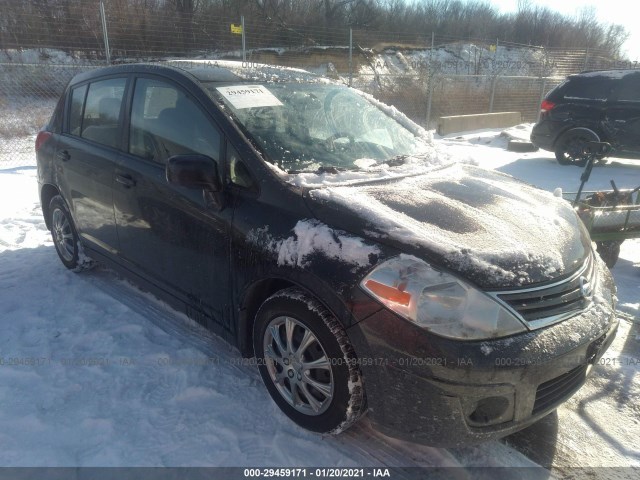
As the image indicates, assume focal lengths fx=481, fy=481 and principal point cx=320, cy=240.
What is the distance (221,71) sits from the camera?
10.5ft

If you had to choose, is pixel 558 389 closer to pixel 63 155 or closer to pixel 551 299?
pixel 551 299

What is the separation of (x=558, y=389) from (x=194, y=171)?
6.61 feet

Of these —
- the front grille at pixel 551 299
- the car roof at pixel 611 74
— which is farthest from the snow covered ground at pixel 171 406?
the car roof at pixel 611 74

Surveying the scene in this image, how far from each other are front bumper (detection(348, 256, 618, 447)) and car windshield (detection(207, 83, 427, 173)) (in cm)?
112

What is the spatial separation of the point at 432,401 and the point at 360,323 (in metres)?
0.42

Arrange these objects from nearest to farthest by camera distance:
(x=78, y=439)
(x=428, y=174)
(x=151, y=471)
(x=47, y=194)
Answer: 1. (x=151, y=471)
2. (x=78, y=439)
3. (x=428, y=174)
4. (x=47, y=194)

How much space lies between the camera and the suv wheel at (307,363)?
84.5 inches

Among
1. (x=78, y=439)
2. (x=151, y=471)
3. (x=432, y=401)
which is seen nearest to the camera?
(x=432, y=401)

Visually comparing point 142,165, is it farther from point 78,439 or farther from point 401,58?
point 401,58

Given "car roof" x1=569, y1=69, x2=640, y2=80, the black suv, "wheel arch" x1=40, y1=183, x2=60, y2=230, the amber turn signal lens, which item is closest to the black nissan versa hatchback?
the amber turn signal lens

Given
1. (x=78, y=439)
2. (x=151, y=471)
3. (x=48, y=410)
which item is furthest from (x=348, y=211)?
(x=48, y=410)

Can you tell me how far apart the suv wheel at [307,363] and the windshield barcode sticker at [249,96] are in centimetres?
122

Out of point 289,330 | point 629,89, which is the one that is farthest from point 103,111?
point 629,89

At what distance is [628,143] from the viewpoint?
9.12m
